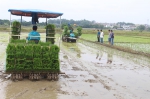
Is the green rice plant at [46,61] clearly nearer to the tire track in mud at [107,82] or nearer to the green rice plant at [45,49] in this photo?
the green rice plant at [45,49]

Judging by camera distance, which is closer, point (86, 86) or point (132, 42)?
point (86, 86)

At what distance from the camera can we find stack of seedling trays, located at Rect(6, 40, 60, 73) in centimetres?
777

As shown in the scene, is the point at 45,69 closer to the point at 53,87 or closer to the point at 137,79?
the point at 53,87

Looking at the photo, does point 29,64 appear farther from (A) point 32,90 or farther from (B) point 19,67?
(A) point 32,90

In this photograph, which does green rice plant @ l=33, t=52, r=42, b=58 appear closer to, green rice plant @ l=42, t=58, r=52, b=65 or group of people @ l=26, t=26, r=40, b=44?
green rice plant @ l=42, t=58, r=52, b=65

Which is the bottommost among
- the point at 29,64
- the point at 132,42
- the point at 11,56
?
the point at 132,42

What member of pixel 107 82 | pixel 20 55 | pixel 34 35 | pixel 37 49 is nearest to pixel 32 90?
pixel 20 55

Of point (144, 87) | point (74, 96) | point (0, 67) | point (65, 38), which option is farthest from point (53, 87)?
point (65, 38)

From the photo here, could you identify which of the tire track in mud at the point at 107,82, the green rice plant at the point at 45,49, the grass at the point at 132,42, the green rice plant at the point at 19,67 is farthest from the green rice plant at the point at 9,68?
the grass at the point at 132,42

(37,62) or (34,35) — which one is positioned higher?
(34,35)

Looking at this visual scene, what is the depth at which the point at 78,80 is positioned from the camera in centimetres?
824

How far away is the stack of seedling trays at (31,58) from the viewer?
25.5ft

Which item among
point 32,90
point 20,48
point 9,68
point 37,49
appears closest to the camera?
point 32,90

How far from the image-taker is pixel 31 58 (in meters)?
7.89
